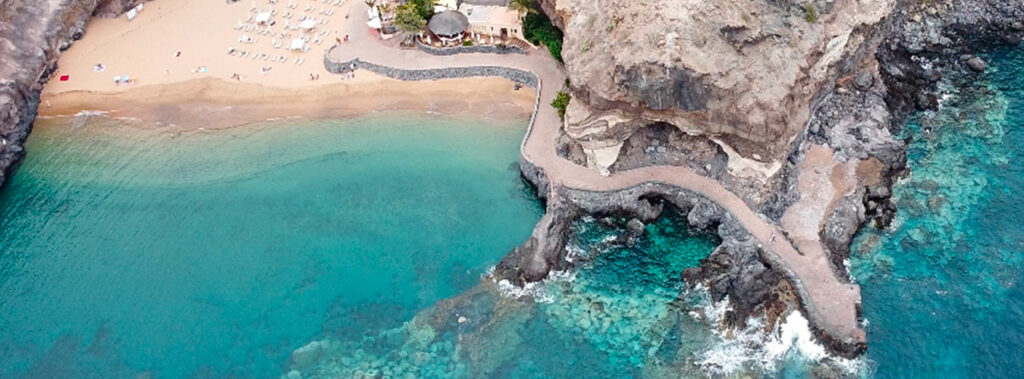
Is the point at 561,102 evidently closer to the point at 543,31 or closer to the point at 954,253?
the point at 543,31

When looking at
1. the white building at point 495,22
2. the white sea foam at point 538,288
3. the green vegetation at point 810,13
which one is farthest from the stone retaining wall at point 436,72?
the green vegetation at point 810,13

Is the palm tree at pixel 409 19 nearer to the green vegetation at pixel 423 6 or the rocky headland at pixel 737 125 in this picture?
the green vegetation at pixel 423 6

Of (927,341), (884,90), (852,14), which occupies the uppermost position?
(852,14)

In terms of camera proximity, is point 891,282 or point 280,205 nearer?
point 891,282

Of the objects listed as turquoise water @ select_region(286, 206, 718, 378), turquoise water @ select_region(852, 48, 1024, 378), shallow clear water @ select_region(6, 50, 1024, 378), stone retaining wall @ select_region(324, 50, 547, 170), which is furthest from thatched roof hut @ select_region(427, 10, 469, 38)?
turquoise water @ select_region(852, 48, 1024, 378)

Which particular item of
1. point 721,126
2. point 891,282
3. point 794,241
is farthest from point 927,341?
point 721,126

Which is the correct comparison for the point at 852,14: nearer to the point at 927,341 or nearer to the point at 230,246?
the point at 927,341
